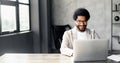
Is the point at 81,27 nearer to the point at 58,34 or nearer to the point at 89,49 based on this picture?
the point at 89,49

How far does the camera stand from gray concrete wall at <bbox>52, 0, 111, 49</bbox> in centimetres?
540

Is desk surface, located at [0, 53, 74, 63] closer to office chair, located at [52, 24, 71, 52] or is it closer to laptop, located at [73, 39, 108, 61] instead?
laptop, located at [73, 39, 108, 61]

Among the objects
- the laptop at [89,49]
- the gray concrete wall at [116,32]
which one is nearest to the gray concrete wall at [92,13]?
the gray concrete wall at [116,32]

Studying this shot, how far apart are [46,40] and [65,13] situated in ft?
3.24

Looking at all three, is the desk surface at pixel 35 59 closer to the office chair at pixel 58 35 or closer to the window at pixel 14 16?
the window at pixel 14 16

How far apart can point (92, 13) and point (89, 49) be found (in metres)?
3.58

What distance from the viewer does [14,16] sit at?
4.13m

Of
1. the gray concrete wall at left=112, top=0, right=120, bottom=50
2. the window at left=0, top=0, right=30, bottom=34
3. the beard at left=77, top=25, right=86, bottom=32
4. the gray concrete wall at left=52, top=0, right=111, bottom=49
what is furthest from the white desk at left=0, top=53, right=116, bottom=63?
the gray concrete wall at left=112, top=0, right=120, bottom=50

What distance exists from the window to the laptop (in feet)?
6.35

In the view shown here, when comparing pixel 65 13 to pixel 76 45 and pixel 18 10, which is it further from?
pixel 76 45

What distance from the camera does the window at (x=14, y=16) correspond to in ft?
12.0

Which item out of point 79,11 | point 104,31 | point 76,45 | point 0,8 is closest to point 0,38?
point 0,8

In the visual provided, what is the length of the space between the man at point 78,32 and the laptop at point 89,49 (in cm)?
44

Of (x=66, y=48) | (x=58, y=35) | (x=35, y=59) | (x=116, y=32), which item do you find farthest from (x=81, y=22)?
(x=116, y=32)
